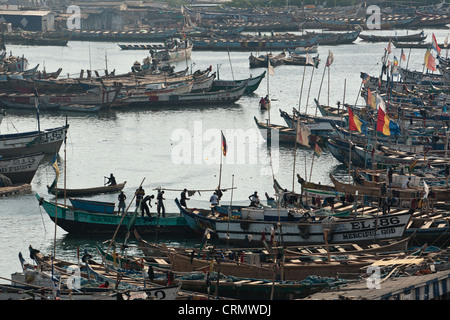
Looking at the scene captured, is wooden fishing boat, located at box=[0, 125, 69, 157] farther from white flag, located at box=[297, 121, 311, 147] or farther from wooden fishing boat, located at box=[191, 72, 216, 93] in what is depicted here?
wooden fishing boat, located at box=[191, 72, 216, 93]

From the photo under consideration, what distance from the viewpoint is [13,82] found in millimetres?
89625

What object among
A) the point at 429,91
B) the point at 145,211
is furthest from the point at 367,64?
the point at 145,211

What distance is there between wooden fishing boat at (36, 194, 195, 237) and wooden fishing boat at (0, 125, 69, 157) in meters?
12.7

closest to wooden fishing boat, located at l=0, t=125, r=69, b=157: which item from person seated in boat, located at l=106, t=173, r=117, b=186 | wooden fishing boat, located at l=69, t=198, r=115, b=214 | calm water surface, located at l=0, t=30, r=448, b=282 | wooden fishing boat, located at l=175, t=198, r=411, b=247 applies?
calm water surface, located at l=0, t=30, r=448, b=282

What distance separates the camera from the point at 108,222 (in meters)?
44.2

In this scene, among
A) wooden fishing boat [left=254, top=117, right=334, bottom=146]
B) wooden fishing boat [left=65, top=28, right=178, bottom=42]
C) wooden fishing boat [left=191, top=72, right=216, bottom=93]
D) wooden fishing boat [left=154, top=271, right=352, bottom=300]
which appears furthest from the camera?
wooden fishing boat [left=65, top=28, right=178, bottom=42]

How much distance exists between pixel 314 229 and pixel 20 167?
20795mm

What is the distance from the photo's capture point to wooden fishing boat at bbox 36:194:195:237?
44.1 meters

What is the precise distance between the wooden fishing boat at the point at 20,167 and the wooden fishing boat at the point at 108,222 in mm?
9883

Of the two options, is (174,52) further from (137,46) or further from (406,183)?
(406,183)
